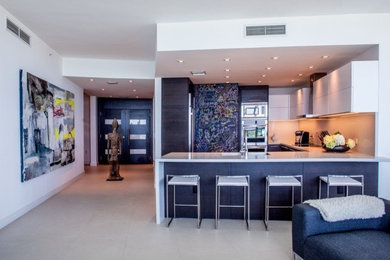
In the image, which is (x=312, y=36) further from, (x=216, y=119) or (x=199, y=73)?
(x=216, y=119)

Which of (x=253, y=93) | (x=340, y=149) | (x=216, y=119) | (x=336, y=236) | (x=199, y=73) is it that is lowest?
(x=336, y=236)

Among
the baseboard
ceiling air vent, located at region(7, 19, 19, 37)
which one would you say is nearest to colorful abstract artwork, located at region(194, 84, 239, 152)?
the baseboard

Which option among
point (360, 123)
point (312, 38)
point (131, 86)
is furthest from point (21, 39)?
point (360, 123)

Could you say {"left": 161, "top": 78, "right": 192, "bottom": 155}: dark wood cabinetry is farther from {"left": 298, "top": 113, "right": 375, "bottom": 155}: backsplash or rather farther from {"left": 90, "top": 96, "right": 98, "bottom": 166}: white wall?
{"left": 90, "top": 96, "right": 98, "bottom": 166}: white wall

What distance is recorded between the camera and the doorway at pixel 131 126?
10.1m

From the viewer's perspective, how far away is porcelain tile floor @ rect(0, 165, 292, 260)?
2918 millimetres

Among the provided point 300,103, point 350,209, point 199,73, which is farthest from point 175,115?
point 350,209

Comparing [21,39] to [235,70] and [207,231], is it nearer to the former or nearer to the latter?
[235,70]

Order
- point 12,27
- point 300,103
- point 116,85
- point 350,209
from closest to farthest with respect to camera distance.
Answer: point 350,209 → point 12,27 → point 300,103 → point 116,85

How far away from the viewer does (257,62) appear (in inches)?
183

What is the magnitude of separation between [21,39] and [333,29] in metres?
4.64

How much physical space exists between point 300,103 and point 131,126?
6.30m

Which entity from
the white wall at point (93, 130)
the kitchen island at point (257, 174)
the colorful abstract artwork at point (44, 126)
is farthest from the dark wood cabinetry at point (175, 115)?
the white wall at point (93, 130)

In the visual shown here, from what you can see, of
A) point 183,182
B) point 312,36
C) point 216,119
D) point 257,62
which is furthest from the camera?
point 216,119
